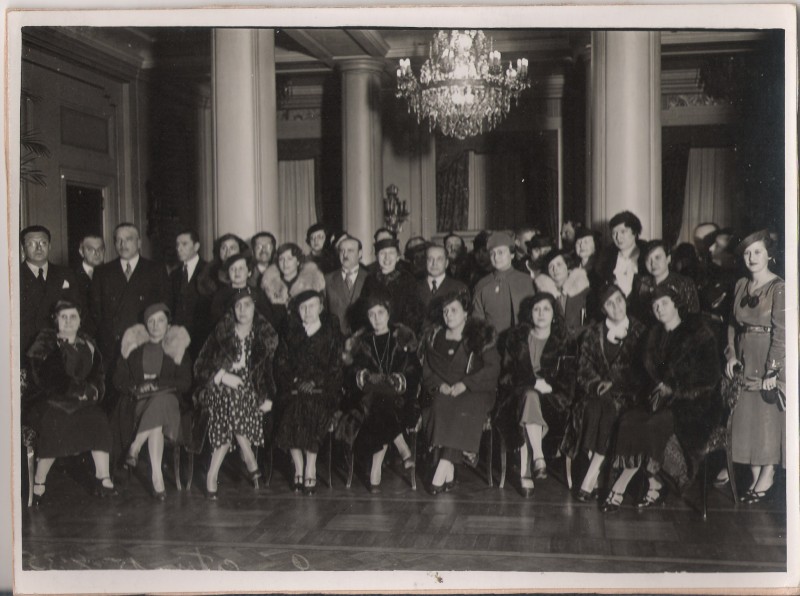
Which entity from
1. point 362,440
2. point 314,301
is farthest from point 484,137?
point 362,440

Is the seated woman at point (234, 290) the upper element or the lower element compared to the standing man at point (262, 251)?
lower

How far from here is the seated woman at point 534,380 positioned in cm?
349

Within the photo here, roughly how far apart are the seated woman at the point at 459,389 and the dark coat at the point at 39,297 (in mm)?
1636

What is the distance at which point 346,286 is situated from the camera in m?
3.72

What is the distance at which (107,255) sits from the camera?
3.56 m

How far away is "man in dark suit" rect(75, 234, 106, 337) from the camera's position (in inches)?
138

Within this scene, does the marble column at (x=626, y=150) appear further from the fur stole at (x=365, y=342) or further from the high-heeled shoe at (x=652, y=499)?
the high-heeled shoe at (x=652, y=499)

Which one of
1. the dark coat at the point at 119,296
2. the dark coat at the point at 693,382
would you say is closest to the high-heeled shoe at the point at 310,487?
the dark coat at the point at 119,296

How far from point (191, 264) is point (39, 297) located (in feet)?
2.26

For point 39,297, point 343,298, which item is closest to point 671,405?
point 343,298

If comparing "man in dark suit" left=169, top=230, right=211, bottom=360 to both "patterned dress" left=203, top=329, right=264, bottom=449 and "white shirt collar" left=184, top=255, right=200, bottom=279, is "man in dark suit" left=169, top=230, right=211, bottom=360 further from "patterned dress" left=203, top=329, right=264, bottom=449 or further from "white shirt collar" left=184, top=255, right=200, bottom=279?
"patterned dress" left=203, top=329, right=264, bottom=449

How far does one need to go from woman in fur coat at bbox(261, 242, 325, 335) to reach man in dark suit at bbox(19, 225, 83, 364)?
0.91 m

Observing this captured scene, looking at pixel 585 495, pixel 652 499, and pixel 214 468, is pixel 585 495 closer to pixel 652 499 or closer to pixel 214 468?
pixel 652 499

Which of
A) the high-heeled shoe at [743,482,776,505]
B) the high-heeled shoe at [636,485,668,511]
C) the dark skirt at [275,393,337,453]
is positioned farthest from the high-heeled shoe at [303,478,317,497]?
the high-heeled shoe at [743,482,776,505]
